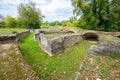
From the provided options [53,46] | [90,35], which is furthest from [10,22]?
[53,46]

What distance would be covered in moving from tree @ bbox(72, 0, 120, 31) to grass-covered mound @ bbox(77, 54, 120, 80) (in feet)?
44.5

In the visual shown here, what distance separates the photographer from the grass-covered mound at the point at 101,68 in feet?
12.2

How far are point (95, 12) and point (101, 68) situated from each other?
16167mm

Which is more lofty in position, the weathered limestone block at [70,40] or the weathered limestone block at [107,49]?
the weathered limestone block at [107,49]

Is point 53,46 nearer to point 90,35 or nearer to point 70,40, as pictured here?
point 70,40

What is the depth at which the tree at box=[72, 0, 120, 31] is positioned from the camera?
17.7 meters

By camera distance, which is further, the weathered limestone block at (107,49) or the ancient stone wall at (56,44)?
the ancient stone wall at (56,44)

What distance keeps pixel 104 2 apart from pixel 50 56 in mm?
14070

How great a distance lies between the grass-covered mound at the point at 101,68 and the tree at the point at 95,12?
44.5ft

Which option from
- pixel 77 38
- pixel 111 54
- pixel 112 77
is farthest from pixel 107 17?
pixel 112 77

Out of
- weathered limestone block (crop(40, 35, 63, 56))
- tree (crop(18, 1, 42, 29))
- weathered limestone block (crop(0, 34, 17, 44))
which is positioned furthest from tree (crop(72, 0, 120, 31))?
tree (crop(18, 1, 42, 29))

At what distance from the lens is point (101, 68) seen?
4.25 metres

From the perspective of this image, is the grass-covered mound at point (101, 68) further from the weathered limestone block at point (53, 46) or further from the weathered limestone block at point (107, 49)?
the weathered limestone block at point (53, 46)

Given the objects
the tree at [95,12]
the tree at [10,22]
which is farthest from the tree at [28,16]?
the tree at [95,12]
